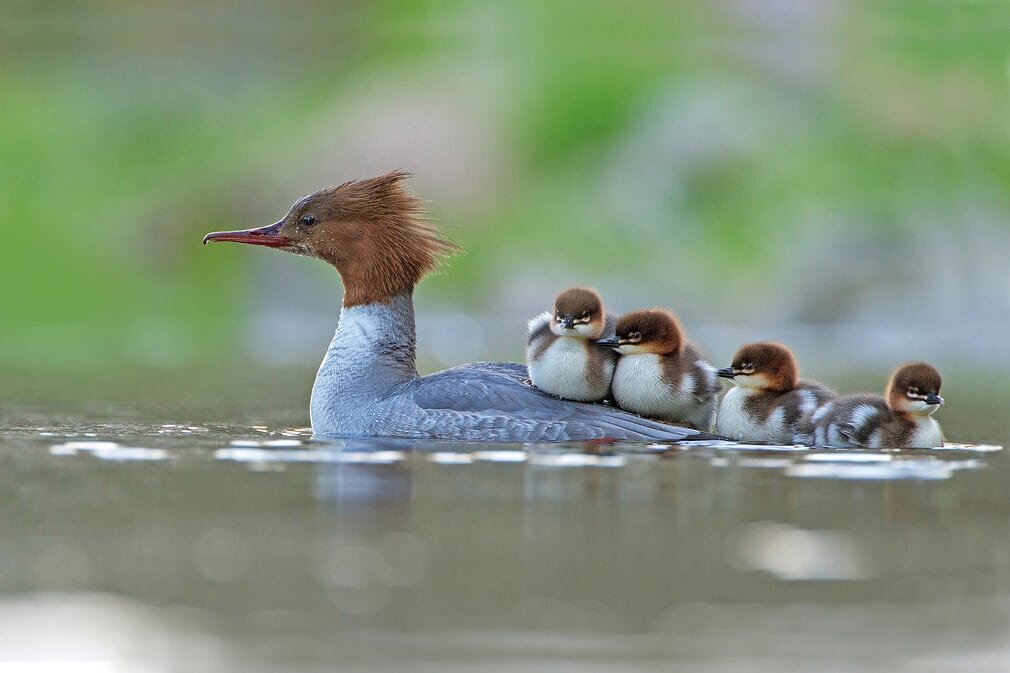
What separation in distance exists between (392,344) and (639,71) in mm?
16191

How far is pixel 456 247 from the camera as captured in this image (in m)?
8.74

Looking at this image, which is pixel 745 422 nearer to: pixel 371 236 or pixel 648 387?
pixel 648 387

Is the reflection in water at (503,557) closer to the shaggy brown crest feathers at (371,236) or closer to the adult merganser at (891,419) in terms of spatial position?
the adult merganser at (891,419)

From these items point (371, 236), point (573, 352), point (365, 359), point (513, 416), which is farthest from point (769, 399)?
point (371, 236)

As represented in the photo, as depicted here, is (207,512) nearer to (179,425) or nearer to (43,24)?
(179,425)

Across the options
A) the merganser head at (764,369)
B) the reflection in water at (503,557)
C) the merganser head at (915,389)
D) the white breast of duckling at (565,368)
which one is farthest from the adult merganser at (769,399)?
the white breast of duckling at (565,368)

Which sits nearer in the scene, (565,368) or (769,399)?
(565,368)

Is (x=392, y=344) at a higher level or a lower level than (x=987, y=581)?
higher

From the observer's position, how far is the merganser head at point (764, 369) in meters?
8.09

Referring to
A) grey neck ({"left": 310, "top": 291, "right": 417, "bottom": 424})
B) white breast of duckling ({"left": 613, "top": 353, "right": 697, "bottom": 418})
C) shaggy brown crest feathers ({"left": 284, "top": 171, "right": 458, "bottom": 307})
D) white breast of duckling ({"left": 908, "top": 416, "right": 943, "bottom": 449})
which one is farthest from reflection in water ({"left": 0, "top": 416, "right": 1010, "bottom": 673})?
shaggy brown crest feathers ({"left": 284, "top": 171, "right": 458, "bottom": 307})

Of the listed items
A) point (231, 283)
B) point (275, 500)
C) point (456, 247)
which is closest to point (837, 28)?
point (231, 283)

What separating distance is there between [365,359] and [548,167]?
14534 mm

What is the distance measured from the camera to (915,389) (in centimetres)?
765

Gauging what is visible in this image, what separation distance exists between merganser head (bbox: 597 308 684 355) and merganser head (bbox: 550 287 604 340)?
0.11m
